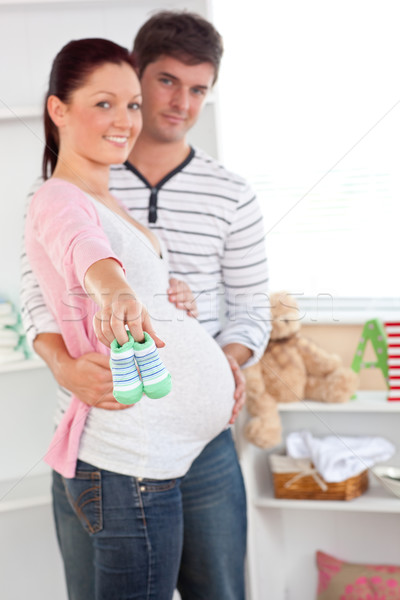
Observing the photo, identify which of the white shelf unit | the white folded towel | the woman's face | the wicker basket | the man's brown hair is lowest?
the white shelf unit

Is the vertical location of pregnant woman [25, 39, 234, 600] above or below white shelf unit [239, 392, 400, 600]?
above

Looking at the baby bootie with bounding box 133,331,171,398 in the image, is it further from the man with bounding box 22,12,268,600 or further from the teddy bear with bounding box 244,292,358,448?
the teddy bear with bounding box 244,292,358,448

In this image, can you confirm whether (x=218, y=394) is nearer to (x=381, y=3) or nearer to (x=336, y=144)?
(x=336, y=144)

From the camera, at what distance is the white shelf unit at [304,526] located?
0.98 metres

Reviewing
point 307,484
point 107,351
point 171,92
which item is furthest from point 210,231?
point 307,484

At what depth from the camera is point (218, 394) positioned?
0.56m

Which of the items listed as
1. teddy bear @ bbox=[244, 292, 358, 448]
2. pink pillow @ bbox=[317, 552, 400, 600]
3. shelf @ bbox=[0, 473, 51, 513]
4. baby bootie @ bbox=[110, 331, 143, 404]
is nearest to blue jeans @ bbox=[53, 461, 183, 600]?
shelf @ bbox=[0, 473, 51, 513]

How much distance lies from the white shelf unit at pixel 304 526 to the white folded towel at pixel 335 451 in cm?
2

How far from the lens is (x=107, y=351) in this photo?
0.49 meters

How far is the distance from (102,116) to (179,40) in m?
0.20

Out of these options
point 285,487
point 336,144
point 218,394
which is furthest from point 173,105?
point 285,487

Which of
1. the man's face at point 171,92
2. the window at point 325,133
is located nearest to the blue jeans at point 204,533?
the window at point 325,133

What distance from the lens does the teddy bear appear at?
0.92 metres

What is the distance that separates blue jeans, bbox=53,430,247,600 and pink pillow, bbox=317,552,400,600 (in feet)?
1.33
